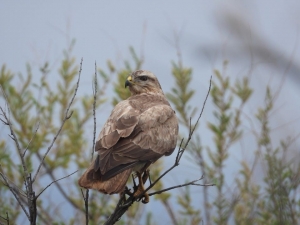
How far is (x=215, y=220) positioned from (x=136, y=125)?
128 inches

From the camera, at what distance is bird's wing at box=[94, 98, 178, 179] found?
5.41m

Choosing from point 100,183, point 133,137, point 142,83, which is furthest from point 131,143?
point 142,83

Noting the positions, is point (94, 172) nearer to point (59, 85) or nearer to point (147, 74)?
point (147, 74)

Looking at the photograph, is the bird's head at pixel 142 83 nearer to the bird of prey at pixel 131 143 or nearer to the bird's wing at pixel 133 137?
the bird of prey at pixel 131 143

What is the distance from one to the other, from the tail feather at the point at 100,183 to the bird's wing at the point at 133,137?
5 centimetres

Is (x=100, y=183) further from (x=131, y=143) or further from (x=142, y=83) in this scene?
(x=142, y=83)

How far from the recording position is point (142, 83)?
774 centimetres

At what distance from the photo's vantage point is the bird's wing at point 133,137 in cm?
541

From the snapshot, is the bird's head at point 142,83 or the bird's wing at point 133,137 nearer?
the bird's wing at point 133,137

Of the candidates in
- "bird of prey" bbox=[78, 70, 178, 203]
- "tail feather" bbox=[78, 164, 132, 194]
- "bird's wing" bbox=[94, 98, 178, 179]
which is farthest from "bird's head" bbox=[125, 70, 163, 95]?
"tail feather" bbox=[78, 164, 132, 194]

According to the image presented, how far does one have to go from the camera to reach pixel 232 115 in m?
9.16

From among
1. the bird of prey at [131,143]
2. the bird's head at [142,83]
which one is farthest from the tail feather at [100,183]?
the bird's head at [142,83]

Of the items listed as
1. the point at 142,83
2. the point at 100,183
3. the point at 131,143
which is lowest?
the point at 100,183

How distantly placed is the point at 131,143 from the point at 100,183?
0.69 m
